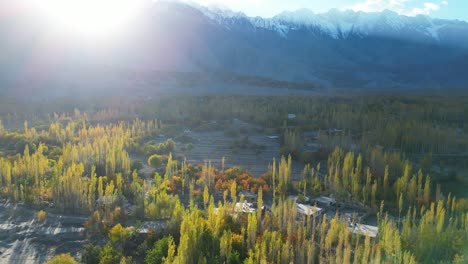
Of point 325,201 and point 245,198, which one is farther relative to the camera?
point 245,198

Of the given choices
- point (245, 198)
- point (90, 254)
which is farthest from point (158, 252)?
point (245, 198)

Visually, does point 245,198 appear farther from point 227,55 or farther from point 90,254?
point 227,55

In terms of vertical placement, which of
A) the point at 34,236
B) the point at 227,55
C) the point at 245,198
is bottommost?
the point at 34,236

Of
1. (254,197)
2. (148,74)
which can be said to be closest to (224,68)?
(148,74)

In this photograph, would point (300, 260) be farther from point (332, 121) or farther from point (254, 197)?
point (332, 121)

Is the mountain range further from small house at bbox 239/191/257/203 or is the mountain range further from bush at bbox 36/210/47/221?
small house at bbox 239/191/257/203

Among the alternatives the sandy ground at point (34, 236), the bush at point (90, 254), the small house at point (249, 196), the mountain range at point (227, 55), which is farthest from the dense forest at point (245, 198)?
the mountain range at point (227, 55)

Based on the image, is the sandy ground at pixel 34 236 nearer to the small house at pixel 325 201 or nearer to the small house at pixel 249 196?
the small house at pixel 249 196

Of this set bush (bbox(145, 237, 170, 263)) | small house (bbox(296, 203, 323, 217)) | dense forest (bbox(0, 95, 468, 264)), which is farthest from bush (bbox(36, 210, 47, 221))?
small house (bbox(296, 203, 323, 217))
